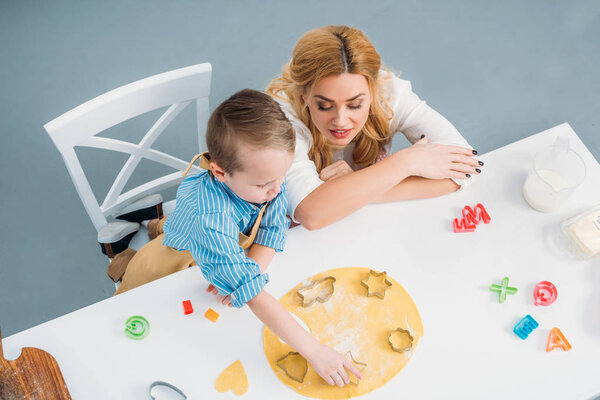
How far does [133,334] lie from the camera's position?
3.31ft

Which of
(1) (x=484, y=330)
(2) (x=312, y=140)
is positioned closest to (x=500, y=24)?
(2) (x=312, y=140)

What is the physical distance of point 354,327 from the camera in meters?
1.04

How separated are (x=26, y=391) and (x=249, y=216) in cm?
52

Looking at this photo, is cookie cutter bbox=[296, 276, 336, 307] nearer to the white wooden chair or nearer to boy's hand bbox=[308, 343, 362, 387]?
boy's hand bbox=[308, 343, 362, 387]

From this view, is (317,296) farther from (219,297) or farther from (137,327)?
(137,327)

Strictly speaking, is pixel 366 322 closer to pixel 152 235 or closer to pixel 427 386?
pixel 427 386

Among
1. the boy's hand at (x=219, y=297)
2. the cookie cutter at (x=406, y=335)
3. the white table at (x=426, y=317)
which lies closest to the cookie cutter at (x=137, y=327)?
the white table at (x=426, y=317)

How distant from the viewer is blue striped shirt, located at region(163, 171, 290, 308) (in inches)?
38.1

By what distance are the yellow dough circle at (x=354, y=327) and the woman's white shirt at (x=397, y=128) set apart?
8.8 inches

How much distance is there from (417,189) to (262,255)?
0.40m

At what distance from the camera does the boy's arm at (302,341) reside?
0.95 meters

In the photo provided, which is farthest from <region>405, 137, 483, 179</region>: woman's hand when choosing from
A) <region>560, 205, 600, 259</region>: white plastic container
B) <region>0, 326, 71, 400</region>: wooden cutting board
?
<region>0, 326, 71, 400</region>: wooden cutting board

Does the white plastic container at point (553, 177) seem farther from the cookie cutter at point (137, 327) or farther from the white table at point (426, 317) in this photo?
the cookie cutter at point (137, 327)

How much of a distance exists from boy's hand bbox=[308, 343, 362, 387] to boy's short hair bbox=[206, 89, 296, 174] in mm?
378
